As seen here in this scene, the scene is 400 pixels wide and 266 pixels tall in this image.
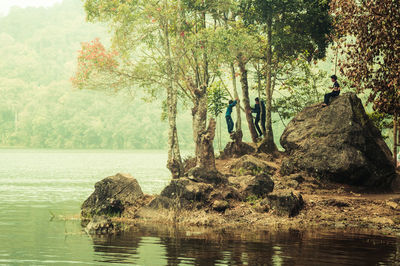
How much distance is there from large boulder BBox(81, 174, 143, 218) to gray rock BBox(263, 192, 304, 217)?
5.63 meters

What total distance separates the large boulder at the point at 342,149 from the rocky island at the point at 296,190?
0.04m

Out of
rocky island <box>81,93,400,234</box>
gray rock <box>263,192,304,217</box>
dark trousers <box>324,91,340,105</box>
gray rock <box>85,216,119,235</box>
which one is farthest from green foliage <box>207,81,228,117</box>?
gray rock <box>85,216,119,235</box>

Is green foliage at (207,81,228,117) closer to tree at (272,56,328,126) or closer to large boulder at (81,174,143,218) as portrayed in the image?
tree at (272,56,328,126)

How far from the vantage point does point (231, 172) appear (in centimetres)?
2266

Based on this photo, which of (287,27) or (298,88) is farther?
(298,88)

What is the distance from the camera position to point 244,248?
11.9 metres

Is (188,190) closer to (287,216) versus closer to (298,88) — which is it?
(287,216)

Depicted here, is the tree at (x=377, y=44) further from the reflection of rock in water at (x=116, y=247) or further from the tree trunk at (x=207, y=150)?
the reflection of rock in water at (x=116, y=247)

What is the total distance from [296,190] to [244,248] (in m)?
8.51

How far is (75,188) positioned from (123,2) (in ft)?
46.4

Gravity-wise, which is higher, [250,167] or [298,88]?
[298,88]

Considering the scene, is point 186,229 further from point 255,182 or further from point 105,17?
point 105,17

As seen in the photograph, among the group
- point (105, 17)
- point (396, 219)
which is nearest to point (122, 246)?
point (396, 219)

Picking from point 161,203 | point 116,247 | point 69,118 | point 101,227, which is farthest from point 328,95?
point 69,118
